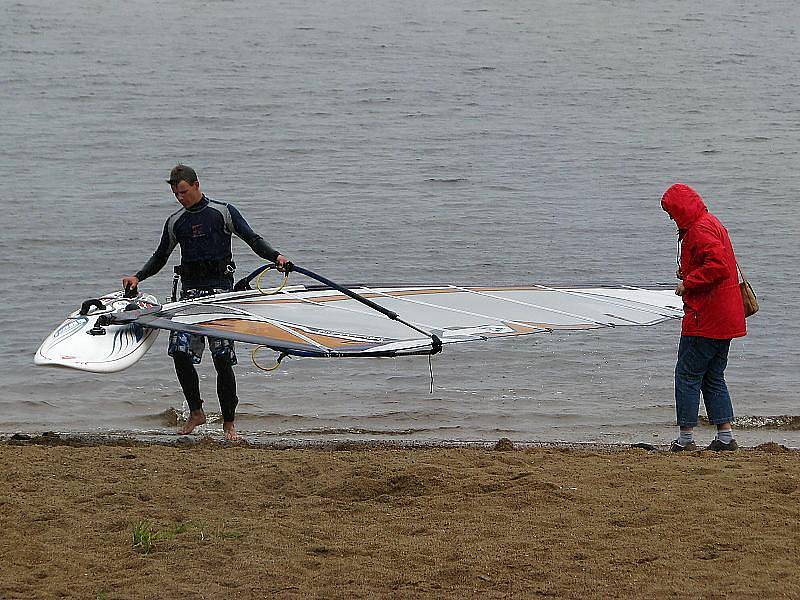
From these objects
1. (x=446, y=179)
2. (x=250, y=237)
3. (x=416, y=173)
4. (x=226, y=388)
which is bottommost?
(x=226, y=388)

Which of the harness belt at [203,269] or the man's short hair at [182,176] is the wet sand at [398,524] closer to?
the harness belt at [203,269]

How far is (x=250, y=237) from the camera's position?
274 inches

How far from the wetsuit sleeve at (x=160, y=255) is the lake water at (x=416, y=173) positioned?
1.76 metres

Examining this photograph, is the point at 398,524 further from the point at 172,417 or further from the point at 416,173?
the point at 416,173

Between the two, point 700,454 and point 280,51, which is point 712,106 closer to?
point 280,51

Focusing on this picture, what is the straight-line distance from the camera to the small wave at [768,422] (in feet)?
28.1

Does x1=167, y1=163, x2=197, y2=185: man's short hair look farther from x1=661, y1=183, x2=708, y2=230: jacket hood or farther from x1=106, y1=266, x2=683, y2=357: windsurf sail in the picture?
x1=661, y1=183, x2=708, y2=230: jacket hood

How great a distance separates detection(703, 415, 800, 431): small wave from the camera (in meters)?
8.55

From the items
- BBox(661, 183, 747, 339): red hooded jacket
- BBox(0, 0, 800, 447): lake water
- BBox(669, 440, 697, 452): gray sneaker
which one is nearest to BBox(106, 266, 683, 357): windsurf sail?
BBox(661, 183, 747, 339): red hooded jacket

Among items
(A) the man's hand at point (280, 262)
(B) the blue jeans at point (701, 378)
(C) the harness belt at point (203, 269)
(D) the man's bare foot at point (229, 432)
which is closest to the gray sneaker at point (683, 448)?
(B) the blue jeans at point (701, 378)

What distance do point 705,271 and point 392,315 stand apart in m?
1.78

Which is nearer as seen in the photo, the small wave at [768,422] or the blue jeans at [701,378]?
the blue jeans at [701,378]

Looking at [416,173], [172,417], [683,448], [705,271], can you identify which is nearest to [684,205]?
[705,271]

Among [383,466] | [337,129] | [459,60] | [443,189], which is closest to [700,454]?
[383,466]
